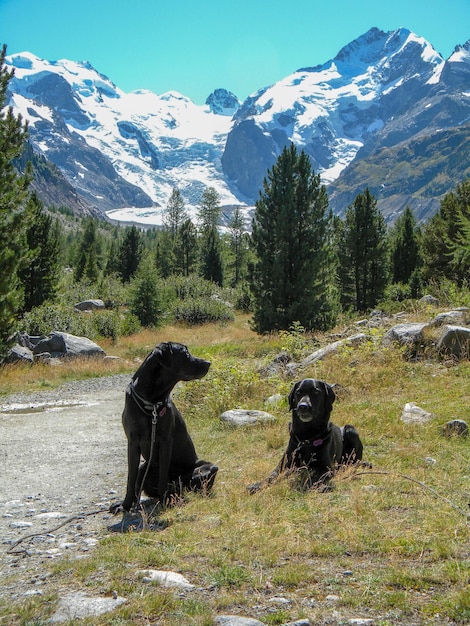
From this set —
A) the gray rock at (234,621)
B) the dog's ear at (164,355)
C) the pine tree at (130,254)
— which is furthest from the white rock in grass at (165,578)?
the pine tree at (130,254)

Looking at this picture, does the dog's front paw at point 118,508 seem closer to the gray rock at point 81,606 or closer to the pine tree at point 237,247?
the gray rock at point 81,606

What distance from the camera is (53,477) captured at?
6.60m

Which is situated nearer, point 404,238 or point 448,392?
point 448,392

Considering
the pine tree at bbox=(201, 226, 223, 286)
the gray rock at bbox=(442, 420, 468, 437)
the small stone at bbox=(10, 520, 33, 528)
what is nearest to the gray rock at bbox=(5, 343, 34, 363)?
the small stone at bbox=(10, 520, 33, 528)

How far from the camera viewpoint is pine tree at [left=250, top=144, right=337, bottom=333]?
2197 cm

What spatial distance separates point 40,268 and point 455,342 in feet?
74.7

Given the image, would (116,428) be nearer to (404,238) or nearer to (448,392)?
(448,392)

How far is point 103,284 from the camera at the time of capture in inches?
1754

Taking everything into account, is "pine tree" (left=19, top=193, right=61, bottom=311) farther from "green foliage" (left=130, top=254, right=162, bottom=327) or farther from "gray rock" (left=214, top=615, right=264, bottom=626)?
"gray rock" (left=214, top=615, right=264, bottom=626)

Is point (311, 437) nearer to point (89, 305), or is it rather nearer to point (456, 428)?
point (456, 428)

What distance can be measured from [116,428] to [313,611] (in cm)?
769

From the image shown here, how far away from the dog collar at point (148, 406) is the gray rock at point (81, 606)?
185 cm

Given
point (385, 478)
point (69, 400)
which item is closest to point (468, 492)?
point (385, 478)

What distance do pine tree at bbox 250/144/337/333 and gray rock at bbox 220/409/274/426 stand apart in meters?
12.6
